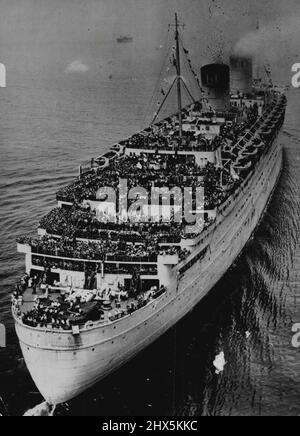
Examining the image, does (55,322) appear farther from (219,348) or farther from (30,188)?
(30,188)

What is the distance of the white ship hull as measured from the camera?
86.4 ft

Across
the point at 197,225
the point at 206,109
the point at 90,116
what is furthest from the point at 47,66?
the point at 197,225

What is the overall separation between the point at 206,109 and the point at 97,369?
3579 cm

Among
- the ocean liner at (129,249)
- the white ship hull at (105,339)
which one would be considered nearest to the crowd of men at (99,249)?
the ocean liner at (129,249)

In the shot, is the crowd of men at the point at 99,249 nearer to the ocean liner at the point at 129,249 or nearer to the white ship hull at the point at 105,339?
the ocean liner at the point at 129,249

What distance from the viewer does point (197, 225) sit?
111ft

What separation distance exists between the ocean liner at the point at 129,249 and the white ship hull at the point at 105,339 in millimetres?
54

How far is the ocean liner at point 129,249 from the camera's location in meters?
26.8

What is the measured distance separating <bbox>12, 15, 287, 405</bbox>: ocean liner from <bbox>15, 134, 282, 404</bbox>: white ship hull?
0.05 m

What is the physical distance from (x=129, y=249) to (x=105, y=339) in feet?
18.9

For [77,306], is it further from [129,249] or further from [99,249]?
[129,249]

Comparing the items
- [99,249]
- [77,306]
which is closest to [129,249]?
[99,249]

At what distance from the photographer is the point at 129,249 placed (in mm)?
31219

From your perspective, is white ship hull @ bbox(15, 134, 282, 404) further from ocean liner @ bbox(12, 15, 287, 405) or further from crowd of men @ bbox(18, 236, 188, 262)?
crowd of men @ bbox(18, 236, 188, 262)
